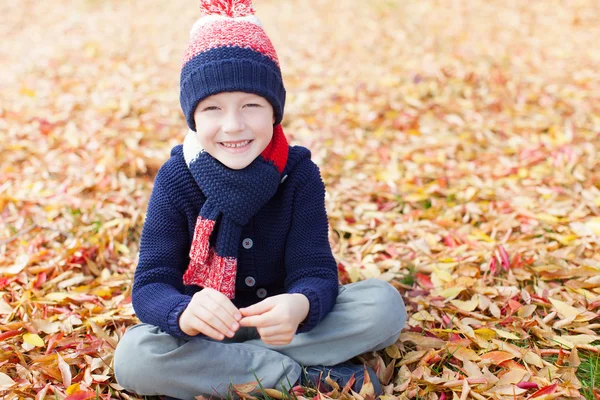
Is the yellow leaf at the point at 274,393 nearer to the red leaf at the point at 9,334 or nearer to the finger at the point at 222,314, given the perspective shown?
the finger at the point at 222,314

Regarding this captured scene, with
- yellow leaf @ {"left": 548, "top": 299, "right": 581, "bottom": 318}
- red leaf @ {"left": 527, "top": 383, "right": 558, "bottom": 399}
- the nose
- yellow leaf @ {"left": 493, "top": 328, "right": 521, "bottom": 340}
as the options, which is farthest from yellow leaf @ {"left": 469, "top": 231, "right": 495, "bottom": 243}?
the nose

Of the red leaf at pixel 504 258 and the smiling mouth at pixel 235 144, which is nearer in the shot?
the smiling mouth at pixel 235 144

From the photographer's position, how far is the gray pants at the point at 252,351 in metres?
2.02

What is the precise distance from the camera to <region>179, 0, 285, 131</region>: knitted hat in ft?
6.23

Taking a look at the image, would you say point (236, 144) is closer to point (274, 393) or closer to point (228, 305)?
point (228, 305)

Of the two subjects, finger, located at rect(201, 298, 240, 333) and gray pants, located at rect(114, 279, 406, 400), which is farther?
gray pants, located at rect(114, 279, 406, 400)

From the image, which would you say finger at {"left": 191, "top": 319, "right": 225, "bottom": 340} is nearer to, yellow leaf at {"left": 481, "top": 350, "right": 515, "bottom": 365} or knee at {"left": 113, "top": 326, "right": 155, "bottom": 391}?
knee at {"left": 113, "top": 326, "right": 155, "bottom": 391}

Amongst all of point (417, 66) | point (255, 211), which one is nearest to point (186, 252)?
point (255, 211)

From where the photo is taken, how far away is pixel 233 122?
6.33 feet

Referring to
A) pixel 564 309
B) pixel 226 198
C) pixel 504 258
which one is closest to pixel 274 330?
pixel 226 198

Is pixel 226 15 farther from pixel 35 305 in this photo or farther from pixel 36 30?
pixel 36 30

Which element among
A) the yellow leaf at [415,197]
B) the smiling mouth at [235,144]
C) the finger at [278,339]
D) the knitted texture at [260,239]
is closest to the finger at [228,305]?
the finger at [278,339]

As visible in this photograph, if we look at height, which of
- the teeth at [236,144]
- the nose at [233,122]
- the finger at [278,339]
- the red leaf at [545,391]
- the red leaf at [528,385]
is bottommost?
the red leaf at [528,385]

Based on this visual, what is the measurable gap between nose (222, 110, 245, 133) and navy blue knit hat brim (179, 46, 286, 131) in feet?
0.27
